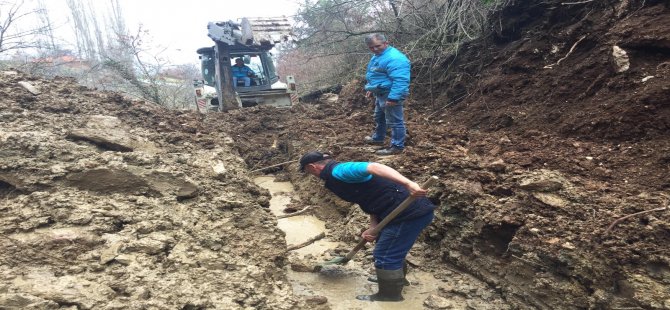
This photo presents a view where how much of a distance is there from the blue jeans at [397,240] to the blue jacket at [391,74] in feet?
7.57

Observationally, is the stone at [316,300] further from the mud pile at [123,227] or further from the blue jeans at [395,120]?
the blue jeans at [395,120]

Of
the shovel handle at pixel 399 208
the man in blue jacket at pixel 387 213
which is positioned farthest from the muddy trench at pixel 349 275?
the shovel handle at pixel 399 208

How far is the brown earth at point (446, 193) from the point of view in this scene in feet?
7.93

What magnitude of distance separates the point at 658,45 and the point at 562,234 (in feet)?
9.39

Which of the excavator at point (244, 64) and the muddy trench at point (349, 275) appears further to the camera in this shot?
the excavator at point (244, 64)

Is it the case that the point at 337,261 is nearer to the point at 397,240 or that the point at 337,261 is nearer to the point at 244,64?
the point at 397,240

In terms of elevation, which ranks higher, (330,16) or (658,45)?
(330,16)

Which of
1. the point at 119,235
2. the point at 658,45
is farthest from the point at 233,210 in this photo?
the point at 658,45

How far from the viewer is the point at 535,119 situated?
16.1 feet

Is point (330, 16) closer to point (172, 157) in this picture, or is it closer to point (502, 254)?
point (172, 157)

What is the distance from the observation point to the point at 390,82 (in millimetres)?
5363

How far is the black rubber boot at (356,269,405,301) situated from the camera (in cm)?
313

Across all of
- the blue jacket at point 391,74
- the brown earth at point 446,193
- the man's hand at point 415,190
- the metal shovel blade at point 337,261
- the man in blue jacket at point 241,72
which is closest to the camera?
the brown earth at point 446,193

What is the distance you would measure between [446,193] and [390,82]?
82.6 inches
